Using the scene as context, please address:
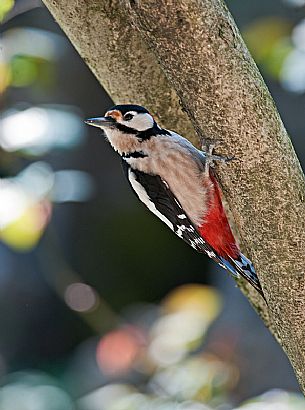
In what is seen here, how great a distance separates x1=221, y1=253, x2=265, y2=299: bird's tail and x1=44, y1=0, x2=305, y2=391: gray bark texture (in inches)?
8.5

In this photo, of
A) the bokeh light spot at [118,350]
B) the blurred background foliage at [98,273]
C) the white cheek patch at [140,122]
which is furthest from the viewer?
the bokeh light spot at [118,350]

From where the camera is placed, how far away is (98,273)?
5.00 metres

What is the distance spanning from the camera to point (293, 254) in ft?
4.89

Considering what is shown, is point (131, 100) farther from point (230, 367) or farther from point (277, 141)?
point (230, 367)

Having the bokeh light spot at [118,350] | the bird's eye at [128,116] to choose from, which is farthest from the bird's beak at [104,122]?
the bokeh light spot at [118,350]

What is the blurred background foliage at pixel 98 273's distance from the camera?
229 centimetres

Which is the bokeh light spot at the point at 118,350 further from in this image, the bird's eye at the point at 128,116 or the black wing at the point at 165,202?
the bird's eye at the point at 128,116

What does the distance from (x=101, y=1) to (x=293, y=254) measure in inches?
24.8

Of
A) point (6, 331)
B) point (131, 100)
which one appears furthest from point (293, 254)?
point (6, 331)

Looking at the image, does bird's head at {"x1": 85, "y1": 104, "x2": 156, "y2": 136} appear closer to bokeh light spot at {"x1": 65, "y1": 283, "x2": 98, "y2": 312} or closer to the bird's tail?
→ the bird's tail

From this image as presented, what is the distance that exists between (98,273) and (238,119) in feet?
12.0

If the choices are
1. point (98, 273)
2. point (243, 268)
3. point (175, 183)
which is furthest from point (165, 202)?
point (98, 273)

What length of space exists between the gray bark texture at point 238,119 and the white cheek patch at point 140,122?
0.25m

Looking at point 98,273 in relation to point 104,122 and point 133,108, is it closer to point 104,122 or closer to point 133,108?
point 104,122
